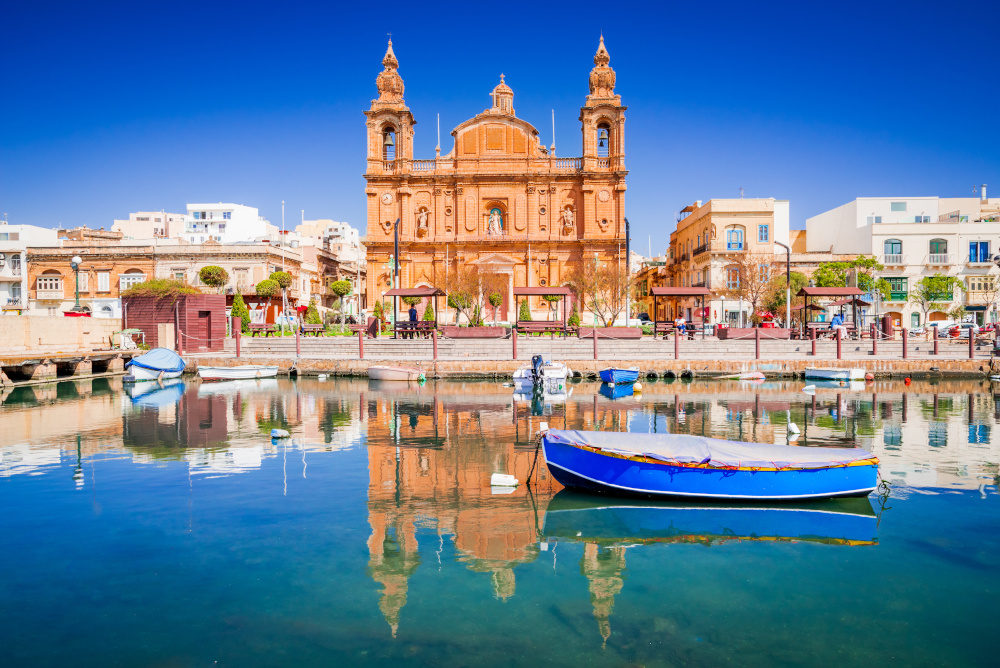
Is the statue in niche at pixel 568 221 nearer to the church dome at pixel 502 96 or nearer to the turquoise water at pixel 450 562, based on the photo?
the church dome at pixel 502 96

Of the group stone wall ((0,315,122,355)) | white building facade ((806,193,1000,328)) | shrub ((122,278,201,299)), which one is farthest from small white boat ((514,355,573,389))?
white building facade ((806,193,1000,328))

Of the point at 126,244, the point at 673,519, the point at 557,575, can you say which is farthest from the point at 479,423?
the point at 126,244

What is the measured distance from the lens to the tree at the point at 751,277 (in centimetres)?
4569

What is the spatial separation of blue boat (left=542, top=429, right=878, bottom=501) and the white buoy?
39.4 inches

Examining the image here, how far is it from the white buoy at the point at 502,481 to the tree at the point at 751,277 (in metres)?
34.9

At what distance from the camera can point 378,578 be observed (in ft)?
25.8

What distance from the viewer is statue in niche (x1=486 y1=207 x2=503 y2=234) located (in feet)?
170

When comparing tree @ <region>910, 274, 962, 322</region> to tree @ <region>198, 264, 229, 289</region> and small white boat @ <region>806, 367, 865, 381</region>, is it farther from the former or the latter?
tree @ <region>198, 264, 229, 289</region>

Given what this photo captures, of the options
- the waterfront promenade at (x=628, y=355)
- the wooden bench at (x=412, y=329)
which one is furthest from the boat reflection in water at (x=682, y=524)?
the wooden bench at (x=412, y=329)

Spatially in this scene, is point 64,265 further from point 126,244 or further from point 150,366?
point 150,366

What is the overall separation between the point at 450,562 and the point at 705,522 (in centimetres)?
391

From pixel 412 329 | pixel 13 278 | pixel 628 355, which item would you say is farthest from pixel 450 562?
pixel 13 278

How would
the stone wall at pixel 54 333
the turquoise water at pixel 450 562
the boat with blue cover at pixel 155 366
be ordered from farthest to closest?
the boat with blue cover at pixel 155 366 → the stone wall at pixel 54 333 → the turquoise water at pixel 450 562

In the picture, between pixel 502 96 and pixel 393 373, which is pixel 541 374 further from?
pixel 502 96
